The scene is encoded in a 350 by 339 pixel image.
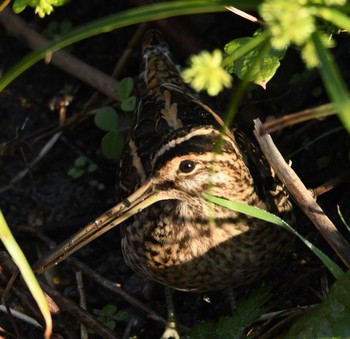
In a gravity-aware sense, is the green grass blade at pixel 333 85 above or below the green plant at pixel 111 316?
below

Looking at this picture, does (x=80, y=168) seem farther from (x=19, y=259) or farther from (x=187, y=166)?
(x=19, y=259)

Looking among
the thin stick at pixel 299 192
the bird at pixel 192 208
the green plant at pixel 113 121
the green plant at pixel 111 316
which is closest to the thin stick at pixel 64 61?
the green plant at pixel 113 121

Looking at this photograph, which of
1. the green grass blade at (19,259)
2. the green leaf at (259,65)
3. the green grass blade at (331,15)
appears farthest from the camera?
the green leaf at (259,65)

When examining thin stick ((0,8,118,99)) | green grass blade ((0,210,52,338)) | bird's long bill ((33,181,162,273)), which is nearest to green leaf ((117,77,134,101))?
thin stick ((0,8,118,99))

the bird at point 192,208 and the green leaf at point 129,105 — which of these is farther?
the green leaf at point 129,105

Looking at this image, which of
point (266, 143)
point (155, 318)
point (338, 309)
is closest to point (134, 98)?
point (155, 318)

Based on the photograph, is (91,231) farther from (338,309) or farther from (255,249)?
(338,309)

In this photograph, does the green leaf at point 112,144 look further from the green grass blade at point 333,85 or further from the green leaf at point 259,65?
the green grass blade at point 333,85
